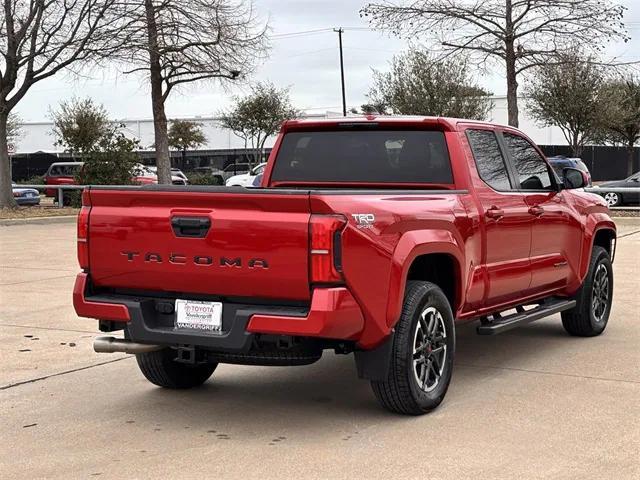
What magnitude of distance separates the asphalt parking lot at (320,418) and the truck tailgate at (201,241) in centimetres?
85

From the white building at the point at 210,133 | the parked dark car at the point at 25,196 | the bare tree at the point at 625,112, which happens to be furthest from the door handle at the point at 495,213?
the white building at the point at 210,133

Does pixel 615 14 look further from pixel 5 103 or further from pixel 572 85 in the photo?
pixel 572 85

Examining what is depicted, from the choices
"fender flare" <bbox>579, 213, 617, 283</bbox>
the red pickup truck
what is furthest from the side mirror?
the red pickup truck

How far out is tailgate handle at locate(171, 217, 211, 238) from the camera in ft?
18.0

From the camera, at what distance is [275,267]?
5281 millimetres

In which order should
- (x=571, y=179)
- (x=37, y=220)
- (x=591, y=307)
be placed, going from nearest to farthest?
(x=571, y=179) → (x=591, y=307) → (x=37, y=220)

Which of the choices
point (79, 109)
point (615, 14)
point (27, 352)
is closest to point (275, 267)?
point (27, 352)

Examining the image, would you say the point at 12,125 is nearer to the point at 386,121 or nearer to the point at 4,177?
the point at 4,177

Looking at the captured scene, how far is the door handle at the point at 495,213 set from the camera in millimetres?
6796

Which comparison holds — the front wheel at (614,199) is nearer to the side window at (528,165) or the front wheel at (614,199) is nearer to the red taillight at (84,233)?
the side window at (528,165)

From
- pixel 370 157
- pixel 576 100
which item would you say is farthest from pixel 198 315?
pixel 576 100

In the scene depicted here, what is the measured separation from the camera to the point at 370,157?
7020 millimetres

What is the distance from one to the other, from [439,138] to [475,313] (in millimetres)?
1250

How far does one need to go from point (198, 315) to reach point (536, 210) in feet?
10.4
